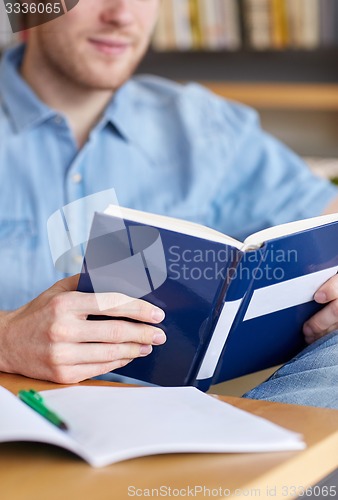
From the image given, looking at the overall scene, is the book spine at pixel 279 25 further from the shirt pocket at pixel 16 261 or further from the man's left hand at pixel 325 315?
the man's left hand at pixel 325 315

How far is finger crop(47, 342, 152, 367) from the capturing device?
0.87m

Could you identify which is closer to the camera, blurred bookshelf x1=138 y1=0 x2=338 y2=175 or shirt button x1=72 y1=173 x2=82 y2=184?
shirt button x1=72 y1=173 x2=82 y2=184

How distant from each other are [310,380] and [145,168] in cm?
71

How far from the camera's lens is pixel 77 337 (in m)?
0.88

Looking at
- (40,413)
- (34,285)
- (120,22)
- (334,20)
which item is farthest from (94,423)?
(334,20)

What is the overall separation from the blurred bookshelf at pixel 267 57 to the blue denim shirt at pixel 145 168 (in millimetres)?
660

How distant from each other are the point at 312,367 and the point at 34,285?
1.88ft

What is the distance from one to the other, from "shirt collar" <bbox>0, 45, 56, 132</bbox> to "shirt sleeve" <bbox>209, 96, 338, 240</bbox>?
350mm

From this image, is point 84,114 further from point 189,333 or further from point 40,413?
point 40,413

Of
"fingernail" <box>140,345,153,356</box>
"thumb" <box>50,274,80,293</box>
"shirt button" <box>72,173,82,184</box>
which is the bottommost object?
"shirt button" <box>72,173,82,184</box>

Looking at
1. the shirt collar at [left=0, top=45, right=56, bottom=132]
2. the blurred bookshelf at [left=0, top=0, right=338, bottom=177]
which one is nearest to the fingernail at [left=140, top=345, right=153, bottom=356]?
the shirt collar at [left=0, top=45, right=56, bottom=132]

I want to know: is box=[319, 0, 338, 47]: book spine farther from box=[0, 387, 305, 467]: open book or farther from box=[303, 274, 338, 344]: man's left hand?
box=[0, 387, 305, 467]: open book

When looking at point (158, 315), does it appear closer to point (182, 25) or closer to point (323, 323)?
point (323, 323)

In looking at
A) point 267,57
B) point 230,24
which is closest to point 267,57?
point 267,57
